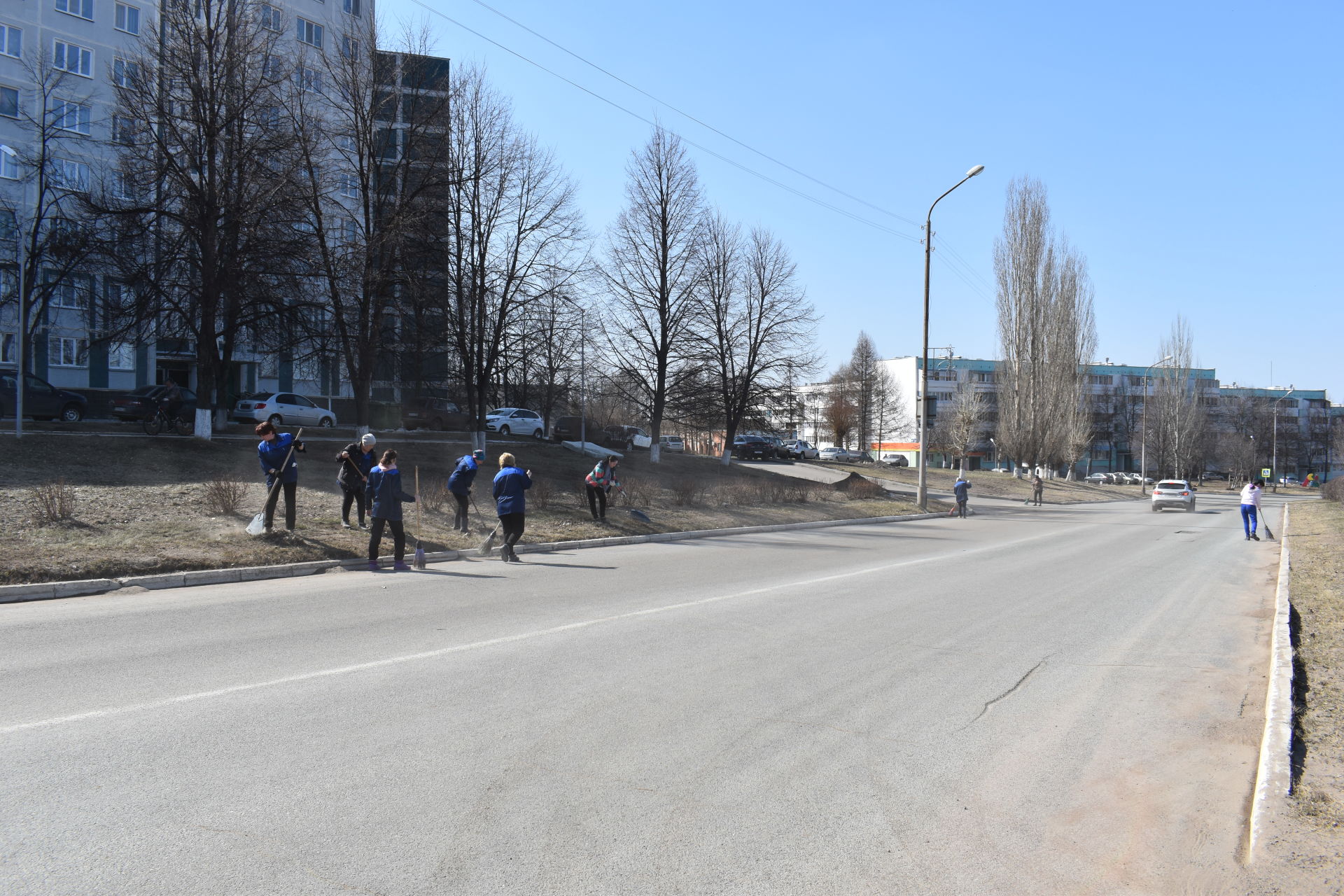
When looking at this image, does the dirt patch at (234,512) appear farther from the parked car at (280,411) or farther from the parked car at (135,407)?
the parked car at (280,411)

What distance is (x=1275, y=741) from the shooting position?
5355 millimetres

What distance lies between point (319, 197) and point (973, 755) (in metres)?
25.8

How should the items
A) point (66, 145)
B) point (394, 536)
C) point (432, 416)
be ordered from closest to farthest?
point (394, 536)
point (66, 145)
point (432, 416)

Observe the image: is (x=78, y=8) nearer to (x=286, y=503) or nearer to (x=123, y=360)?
(x=123, y=360)

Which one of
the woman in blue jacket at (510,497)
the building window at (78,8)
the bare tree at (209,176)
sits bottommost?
the woman in blue jacket at (510,497)

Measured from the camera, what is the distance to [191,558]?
12930 millimetres

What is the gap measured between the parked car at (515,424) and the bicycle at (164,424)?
16.2 meters

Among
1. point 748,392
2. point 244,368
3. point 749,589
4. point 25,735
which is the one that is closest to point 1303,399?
point 748,392

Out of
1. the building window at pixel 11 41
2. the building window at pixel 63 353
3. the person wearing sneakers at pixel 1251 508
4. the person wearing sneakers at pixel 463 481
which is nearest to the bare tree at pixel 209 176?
the person wearing sneakers at pixel 463 481

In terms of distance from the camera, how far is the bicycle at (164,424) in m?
26.4

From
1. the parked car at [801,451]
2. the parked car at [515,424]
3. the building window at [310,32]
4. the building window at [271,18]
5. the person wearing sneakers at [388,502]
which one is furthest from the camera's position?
the parked car at [801,451]

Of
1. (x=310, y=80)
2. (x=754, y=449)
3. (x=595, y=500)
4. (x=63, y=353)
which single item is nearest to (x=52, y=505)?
(x=595, y=500)

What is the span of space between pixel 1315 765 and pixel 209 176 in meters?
27.3

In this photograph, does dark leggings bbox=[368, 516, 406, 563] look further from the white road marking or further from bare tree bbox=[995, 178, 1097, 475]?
bare tree bbox=[995, 178, 1097, 475]
